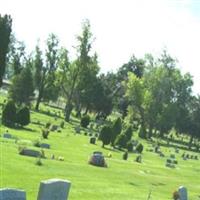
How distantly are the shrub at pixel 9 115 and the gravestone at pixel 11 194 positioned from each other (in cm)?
4133

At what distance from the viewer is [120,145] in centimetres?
5822

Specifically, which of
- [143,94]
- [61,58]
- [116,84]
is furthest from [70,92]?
[116,84]

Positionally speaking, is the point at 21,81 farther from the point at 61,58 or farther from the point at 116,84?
the point at 116,84

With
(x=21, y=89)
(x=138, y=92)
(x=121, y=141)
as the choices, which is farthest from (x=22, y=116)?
(x=138, y=92)

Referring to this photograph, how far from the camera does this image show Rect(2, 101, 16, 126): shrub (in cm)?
5612

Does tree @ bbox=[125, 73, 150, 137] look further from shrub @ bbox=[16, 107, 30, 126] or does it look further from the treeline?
shrub @ bbox=[16, 107, 30, 126]

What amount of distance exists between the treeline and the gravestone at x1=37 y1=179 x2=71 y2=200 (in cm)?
6624

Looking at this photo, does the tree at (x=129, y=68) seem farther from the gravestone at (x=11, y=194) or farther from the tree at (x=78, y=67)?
the gravestone at (x=11, y=194)

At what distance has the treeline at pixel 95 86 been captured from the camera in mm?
89838

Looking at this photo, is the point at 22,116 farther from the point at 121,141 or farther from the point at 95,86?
the point at 95,86

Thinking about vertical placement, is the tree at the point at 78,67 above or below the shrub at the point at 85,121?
above

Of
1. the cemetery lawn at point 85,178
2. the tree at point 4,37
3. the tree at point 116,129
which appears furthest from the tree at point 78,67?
the cemetery lawn at point 85,178

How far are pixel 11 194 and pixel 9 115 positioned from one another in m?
41.8

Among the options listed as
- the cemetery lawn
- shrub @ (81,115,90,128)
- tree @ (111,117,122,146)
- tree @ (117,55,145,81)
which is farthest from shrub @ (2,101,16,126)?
tree @ (117,55,145,81)
